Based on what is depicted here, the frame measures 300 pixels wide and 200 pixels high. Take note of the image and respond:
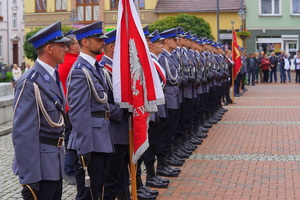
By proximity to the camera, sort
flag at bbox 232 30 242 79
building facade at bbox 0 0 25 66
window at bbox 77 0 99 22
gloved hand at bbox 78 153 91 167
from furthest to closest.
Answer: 1. building facade at bbox 0 0 25 66
2. window at bbox 77 0 99 22
3. flag at bbox 232 30 242 79
4. gloved hand at bbox 78 153 91 167

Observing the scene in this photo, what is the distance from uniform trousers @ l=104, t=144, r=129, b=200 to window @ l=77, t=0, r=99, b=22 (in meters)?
41.9

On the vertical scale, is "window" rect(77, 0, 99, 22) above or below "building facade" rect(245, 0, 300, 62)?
above

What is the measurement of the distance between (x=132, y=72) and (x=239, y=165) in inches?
161

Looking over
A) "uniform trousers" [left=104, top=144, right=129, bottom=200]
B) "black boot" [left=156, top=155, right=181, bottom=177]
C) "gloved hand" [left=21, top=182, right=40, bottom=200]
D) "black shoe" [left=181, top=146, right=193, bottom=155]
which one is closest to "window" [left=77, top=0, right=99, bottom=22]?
"black shoe" [left=181, top=146, right=193, bottom=155]

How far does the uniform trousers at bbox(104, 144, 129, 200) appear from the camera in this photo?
6.07 meters

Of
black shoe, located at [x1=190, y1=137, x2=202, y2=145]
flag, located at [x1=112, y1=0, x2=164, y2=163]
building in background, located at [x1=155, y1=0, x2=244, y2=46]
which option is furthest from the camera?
building in background, located at [x1=155, y1=0, x2=244, y2=46]

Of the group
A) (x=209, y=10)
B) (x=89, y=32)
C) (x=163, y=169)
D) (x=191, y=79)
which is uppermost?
(x=209, y=10)

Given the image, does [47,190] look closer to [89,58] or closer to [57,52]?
[57,52]

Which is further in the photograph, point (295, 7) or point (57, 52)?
point (295, 7)

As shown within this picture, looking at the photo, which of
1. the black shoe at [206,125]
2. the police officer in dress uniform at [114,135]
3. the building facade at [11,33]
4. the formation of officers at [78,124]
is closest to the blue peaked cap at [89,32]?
the formation of officers at [78,124]

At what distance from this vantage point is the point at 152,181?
8023 millimetres

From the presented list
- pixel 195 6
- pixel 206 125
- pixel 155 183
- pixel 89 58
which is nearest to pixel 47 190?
pixel 89 58

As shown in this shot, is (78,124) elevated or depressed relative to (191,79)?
depressed

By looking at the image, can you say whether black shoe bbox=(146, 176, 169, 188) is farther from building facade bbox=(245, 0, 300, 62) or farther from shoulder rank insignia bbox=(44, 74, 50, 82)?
building facade bbox=(245, 0, 300, 62)
